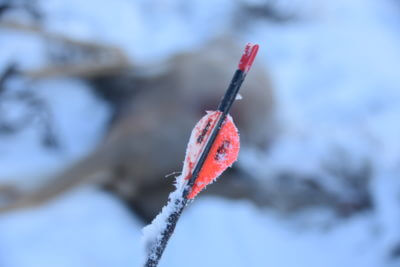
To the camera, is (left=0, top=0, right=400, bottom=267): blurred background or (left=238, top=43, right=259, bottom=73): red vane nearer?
(left=238, top=43, right=259, bottom=73): red vane

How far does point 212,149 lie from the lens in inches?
17.7

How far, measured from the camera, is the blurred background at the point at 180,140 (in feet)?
4.59

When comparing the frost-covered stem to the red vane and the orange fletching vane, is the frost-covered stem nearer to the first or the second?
the orange fletching vane

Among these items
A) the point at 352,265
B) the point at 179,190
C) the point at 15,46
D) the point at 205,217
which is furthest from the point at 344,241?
the point at 15,46

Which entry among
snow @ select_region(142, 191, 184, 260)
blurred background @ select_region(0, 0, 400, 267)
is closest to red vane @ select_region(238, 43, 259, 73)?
snow @ select_region(142, 191, 184, 260)

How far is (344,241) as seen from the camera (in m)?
1.49

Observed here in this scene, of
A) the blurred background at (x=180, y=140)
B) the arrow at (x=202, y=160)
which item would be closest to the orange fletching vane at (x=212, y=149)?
the arrow at (x=202, y=160)

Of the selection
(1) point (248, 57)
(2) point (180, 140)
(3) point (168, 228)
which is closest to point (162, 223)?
(3) point (168, 228)

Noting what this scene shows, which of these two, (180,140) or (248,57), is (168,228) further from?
(180,140)

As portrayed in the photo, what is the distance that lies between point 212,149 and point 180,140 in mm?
1123

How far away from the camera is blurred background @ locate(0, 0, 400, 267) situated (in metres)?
1.40

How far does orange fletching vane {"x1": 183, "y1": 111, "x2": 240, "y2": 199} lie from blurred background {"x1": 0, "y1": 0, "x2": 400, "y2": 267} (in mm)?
656

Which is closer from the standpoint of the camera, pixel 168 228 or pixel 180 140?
pixel 168 228

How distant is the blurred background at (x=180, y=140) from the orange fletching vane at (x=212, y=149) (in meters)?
0.66
